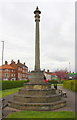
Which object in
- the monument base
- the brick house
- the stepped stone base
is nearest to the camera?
the stepped stone base

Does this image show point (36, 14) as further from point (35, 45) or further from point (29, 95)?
point (29, 95)

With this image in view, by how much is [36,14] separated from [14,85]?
25.2 metres

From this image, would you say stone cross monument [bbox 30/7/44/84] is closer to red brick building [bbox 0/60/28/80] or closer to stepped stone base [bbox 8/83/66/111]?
stepped stone base [bbox 8/83/66/111]

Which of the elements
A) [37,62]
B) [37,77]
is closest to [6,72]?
[37,62]

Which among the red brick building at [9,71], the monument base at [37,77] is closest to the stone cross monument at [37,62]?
the monument base at [37,77]

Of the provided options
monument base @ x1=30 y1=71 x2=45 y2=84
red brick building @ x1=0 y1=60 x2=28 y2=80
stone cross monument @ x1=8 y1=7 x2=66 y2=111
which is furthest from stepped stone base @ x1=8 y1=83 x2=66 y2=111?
red brick building @ x1=0 y1=60 x2=28 y2=80

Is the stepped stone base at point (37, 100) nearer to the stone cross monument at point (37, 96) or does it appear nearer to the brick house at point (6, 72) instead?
the stone cross monument at point (37, 96)

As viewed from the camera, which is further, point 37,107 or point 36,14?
point 36,14

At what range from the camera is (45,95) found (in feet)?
33.8

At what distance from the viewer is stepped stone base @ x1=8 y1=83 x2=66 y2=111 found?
29.1ft

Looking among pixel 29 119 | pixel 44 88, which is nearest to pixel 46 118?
pixel 29 119

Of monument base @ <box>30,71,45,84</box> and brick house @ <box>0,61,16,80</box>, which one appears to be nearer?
monument base @ <box>30,71,45,84</box>

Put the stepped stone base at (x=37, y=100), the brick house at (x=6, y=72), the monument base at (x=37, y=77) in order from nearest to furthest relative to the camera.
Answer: the stepped stone base at (x=37, y=100)
the monument base at (x=37, y=77)
the brick house at (x=6, y=72)

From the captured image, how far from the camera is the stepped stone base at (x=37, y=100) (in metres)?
8.86
